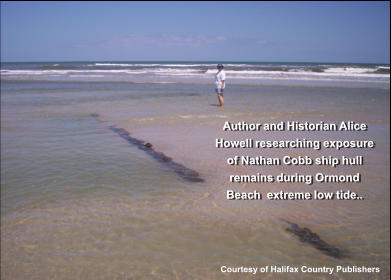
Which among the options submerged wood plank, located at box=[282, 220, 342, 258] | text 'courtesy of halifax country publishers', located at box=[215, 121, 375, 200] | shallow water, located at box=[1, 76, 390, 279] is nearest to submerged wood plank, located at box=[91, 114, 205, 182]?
shallow water, located at box=[1, 76, 390, 279]

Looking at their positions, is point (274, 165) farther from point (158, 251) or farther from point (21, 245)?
point (21, 245)

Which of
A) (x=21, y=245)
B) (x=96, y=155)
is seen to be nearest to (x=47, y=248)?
(x=21, y=245)

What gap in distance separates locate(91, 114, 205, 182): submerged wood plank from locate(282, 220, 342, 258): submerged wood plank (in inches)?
63.6

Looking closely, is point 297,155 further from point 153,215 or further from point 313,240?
point 153,215

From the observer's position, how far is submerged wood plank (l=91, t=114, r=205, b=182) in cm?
466

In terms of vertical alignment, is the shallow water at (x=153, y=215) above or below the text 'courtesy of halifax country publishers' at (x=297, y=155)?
below

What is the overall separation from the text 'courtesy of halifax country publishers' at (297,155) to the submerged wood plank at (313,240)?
0.76 meters

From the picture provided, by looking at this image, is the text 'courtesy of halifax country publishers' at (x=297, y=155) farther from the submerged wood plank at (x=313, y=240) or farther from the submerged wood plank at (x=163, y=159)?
the submerged wood plank at (x=313, y=240)

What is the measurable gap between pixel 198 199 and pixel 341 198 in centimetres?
195

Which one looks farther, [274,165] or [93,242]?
[274,165]

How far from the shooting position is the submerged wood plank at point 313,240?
9.64 feet

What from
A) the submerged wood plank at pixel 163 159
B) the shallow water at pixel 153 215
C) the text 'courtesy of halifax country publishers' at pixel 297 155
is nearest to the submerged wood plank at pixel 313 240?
the shallow water at pixel 153 215

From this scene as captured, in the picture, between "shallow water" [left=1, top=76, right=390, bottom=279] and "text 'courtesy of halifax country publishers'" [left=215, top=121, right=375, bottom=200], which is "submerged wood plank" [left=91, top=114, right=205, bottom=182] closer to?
"shallow water" [left=1, top=76, right=390, bottom=279]

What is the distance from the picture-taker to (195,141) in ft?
21.9
